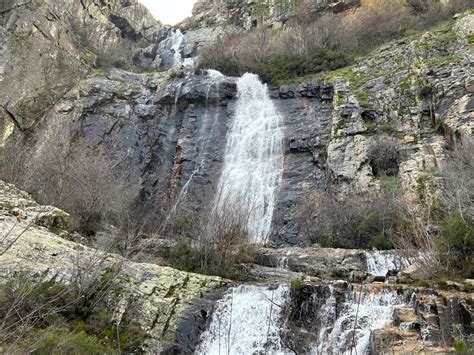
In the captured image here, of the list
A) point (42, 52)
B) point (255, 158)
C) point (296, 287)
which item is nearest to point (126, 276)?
point (296, 287)

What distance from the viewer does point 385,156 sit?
1947 centimetres

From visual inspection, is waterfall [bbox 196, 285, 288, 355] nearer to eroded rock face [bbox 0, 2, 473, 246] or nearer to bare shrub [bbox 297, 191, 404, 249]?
bare shrub [bbox 297, 191, 404, 249]

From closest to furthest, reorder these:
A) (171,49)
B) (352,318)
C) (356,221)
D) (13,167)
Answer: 1. (352,318)
2. (356,221)
3. (13,167)
4. (171,49)

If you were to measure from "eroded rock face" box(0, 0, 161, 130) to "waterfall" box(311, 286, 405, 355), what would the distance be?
22712 millimetres

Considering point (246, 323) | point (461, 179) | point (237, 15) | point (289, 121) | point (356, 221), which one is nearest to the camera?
point (246, 323)

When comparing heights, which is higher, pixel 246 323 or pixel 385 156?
pixel 385 156

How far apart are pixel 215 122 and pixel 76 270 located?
18734 mm

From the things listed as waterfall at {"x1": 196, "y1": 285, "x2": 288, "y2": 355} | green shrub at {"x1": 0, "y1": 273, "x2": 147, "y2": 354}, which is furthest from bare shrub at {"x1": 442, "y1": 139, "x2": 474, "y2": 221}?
green shrub at {"x1": 0, "y1": 273, "x2": 147, "y2": 354}

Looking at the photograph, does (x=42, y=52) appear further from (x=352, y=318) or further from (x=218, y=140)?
(x=352, y=318)

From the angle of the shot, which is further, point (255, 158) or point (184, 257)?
point (255, 158)

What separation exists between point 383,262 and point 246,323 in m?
5.64

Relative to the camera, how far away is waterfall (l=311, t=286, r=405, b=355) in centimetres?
856

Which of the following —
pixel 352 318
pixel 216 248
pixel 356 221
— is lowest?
pixel 352 318

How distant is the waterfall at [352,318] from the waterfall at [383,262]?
3.33m
